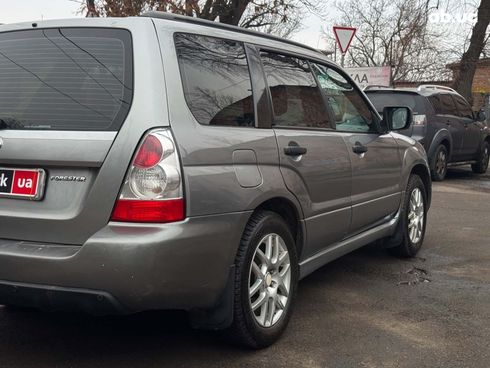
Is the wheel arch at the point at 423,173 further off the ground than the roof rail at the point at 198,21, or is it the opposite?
the roof rail at the point at 198,21

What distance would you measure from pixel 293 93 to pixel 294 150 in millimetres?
485

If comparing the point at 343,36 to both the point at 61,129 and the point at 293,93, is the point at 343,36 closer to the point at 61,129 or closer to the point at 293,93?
the point at 293,93

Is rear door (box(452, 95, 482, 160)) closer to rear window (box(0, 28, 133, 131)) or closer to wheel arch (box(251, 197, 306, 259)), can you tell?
wheel arch (box(251, 197, 306, 259))

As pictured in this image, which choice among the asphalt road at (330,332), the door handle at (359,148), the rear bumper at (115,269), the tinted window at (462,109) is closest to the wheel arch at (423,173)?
the asphalt road at (330,332)

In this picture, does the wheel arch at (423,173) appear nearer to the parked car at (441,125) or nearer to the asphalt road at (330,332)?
the asphalt road at (330,332)

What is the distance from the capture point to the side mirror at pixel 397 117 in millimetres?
4902

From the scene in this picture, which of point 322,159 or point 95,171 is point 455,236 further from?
point 95,171

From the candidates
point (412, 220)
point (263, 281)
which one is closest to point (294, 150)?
point (263, 281)

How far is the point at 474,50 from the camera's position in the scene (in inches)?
742

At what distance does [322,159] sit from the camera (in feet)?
12.2

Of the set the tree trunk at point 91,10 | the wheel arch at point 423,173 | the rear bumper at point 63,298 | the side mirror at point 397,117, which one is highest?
the tree trunk at point 91,10

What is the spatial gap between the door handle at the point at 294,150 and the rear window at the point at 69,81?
1.04 m

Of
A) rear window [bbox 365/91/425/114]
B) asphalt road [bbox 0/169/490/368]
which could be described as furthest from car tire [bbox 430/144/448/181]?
asphalt road [bbox 0/169/490/368]

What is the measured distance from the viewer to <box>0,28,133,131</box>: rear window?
108 inches
